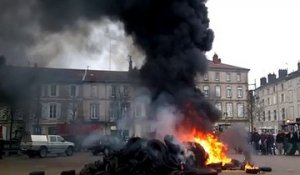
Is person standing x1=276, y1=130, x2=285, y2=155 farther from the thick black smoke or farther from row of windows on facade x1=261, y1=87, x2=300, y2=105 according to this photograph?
row of windows on facade x1=261, y1=87, x2=300, y2=105

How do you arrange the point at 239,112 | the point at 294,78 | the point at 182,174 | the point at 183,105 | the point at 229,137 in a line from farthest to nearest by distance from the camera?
the point at 239,112
the point at 294,78
the point at 229,137
the point at 183,105
the point at 182,174

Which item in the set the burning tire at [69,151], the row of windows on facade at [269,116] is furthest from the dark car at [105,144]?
the row of windows on facade at [269,116]

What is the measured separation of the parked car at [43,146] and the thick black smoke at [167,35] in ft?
67.7

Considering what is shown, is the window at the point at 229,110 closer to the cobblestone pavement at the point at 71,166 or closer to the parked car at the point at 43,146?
the parked car at the point at 43,146

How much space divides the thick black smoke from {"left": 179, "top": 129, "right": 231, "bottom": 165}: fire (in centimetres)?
86

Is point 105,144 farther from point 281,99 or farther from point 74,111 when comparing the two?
point 281,99

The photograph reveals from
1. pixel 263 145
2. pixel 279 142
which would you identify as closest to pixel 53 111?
pixel 263 145

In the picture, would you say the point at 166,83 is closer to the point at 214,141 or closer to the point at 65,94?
the point at 214,141

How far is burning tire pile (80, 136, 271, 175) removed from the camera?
16.8 meters

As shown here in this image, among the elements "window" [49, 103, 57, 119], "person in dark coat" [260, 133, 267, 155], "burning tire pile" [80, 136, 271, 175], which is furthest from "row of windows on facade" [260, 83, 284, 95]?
"burning tire pile" [80, 136, 271, 175]

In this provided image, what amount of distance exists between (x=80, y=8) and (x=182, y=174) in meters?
9.24

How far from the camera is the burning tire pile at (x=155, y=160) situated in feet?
55.0

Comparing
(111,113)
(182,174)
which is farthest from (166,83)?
(111,113)

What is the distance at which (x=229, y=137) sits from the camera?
22.1 m
